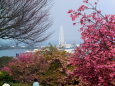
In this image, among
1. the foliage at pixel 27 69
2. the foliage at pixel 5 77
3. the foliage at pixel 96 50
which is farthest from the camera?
the foliage at pixel 5 77

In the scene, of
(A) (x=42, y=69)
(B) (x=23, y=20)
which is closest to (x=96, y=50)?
(A) (x=42, y=69)

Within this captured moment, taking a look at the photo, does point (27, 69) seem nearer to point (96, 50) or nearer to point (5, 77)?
point (5, 77)

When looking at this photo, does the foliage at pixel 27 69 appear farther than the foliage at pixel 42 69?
Yes

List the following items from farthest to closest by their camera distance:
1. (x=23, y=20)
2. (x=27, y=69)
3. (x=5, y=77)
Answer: (x=23, y=20)
(x=5, y=77)
(x=27, y=69)

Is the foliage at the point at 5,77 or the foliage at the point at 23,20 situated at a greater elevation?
the foliage at the point at 23,20

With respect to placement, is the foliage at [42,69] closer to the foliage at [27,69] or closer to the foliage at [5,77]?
the foliage at [27,69]

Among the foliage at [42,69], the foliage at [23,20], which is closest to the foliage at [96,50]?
the foliage at [42,69]

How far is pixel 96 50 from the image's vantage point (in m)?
6.14

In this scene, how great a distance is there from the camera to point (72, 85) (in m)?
9.37

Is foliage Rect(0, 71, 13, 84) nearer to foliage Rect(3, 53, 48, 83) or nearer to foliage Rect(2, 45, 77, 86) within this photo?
foliage Rect(2, 45, 77, 86)

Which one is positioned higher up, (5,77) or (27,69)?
(27,69)

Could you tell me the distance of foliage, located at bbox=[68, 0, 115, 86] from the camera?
19.7 ft

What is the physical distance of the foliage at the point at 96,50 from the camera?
6.02 metres

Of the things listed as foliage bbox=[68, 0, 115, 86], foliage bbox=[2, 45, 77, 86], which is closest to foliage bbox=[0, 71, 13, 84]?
foliage bbox=[2, 45, 77, 86]
